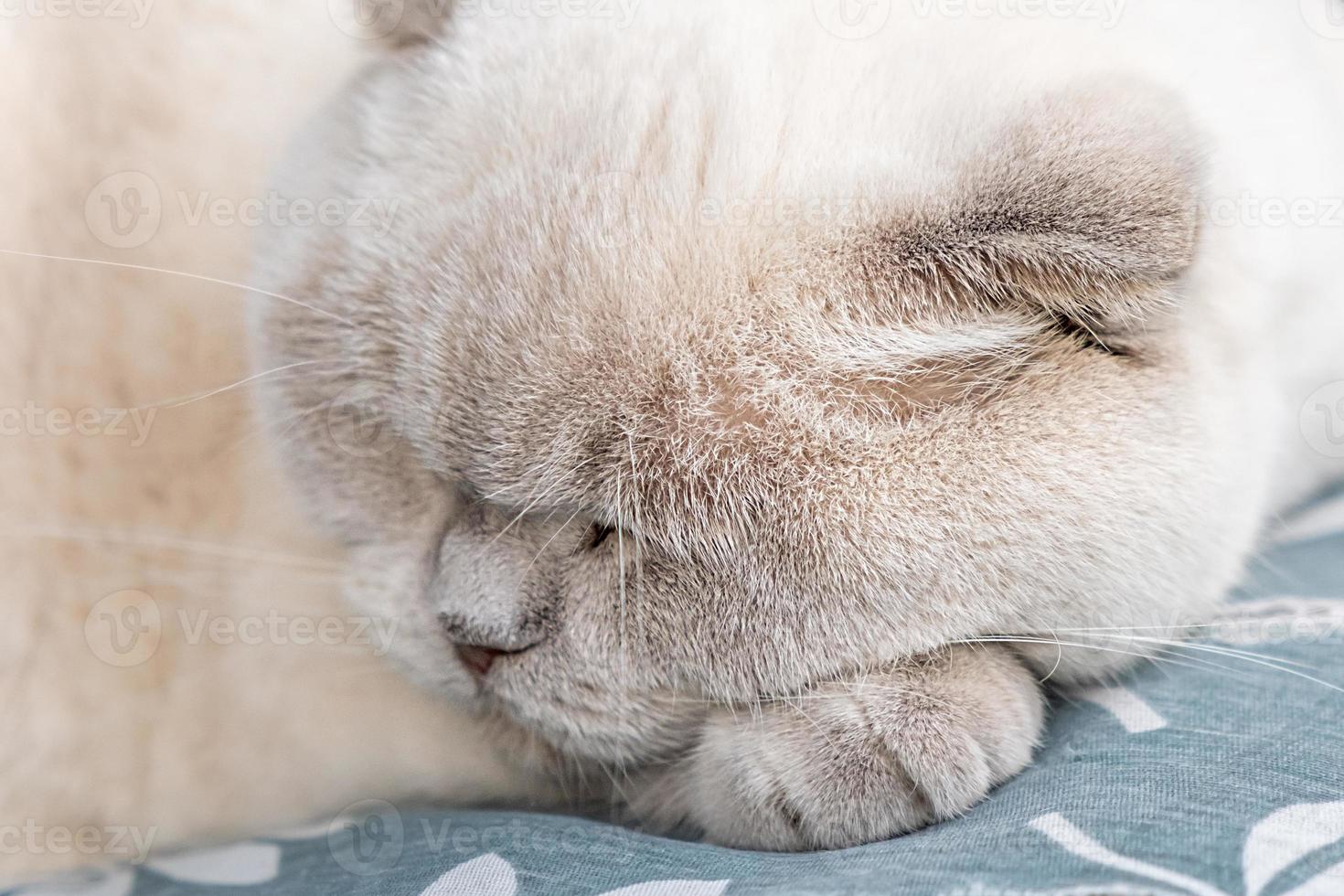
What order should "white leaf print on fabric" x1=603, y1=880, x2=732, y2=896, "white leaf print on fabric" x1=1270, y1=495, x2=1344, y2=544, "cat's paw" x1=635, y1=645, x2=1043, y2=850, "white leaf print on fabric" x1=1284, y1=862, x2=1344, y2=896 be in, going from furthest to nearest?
"white leaf print on fabric" x1=1270, y1=495, x2=1344, y2=544
"cat's paw" x1=635, y1=645, x2=1043, y2=850
"white leaf print on fabric" x1=603, y1=880, x2=732, y2=896
"white leaf print on fabric" x1=1284, y1=862, x2=1344, y2=896

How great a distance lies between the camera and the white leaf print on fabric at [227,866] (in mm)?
892

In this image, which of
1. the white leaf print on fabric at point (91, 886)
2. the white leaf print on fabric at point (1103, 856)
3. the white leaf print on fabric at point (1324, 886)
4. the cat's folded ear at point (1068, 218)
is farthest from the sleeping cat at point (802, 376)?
the white leaf print on fabric at point (91, 886)

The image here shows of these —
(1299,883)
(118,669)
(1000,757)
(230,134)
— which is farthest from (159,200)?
(1299,883)

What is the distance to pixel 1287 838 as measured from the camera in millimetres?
645

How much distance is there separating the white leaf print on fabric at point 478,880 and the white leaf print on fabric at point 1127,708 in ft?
1.69

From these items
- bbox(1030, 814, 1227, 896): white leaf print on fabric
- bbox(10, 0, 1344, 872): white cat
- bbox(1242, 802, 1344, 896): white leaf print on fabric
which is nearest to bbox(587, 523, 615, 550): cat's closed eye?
bbox(10, 0, 1344, 872): white cat

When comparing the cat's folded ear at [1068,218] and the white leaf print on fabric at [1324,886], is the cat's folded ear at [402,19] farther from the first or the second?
the white leaf print on fabric at [1324,886]

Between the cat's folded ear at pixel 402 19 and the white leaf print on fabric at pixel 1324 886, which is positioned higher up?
the cat's folded ear at pixel 402 19

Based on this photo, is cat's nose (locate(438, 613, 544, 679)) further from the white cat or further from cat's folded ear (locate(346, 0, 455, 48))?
cat's folded ear (locate(346, 0, 455, 48))

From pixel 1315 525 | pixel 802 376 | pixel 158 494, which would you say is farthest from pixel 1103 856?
pixel 158 494

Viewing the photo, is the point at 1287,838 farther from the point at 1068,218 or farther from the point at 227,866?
the point at 227,866

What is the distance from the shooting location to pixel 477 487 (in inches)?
34.1

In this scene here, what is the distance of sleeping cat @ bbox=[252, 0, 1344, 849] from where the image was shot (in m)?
0.77

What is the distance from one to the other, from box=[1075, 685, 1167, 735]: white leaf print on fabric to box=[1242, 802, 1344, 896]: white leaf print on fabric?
14 centimetres
